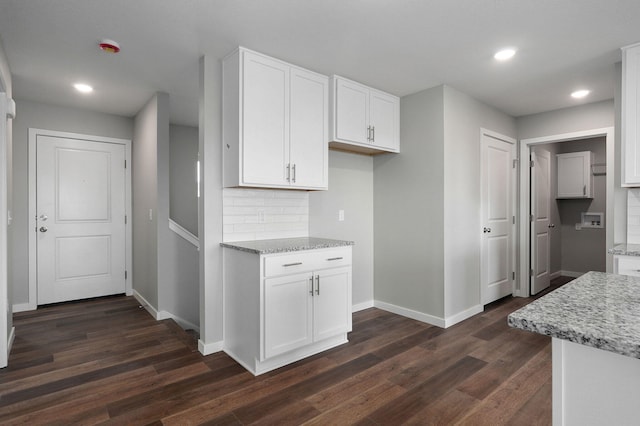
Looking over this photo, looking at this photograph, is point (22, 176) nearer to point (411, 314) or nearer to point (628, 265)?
point (411, 314)

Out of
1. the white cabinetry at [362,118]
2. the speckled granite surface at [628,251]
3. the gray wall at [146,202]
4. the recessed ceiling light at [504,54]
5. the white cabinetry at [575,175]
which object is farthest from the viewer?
the white cabinetry at [575,175]

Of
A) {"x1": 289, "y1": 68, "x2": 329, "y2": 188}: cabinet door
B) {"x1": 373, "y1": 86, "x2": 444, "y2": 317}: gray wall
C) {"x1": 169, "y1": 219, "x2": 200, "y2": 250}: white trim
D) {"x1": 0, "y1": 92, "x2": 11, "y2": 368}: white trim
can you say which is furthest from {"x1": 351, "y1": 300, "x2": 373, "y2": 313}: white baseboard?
{"x1": 0, "y1": 92, "x2": 11, "y2": 368}: white trim

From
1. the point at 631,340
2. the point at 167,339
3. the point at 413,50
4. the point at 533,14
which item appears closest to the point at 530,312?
the point at 631,340

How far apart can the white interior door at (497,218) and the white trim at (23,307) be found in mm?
5267

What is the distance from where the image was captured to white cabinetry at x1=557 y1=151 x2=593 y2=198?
5312 millimetres

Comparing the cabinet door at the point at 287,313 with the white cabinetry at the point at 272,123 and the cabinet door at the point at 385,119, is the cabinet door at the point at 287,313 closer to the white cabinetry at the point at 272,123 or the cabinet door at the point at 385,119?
the white cabinetry at the point at 272,123

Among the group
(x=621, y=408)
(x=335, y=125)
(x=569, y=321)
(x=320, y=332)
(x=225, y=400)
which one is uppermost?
(x=335, y=125)

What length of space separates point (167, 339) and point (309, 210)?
5.83ft

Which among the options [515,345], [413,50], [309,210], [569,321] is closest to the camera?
[569,321]

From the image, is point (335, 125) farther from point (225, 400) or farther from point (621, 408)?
point (621, 408)

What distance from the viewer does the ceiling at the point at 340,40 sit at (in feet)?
7.07

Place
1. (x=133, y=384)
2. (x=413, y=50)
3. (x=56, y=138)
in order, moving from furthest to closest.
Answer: (x=56, y=138)
(x=413, y=50)
(x=133, y=384)

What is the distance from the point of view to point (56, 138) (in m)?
4.24

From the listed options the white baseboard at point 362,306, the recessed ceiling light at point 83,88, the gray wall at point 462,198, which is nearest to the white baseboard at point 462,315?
the gray wall at point 462,198
